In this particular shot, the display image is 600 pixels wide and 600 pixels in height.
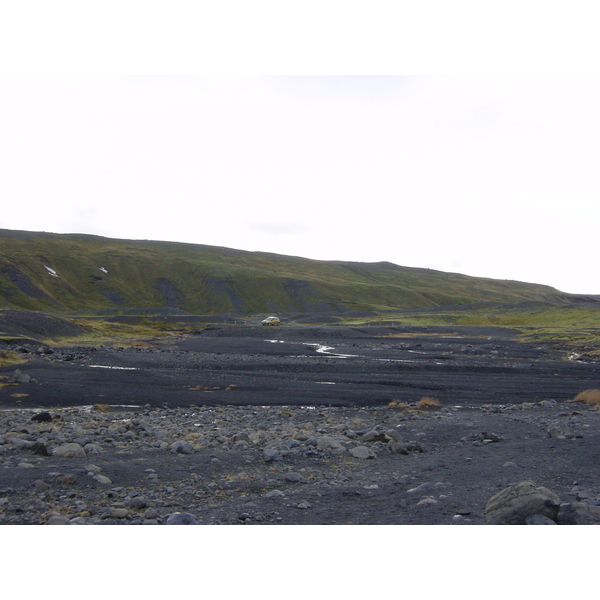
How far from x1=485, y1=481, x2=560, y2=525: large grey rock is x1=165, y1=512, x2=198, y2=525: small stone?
4182 mm

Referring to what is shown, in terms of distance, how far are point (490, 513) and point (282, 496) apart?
350 cm

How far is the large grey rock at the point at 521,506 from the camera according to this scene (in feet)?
23.0

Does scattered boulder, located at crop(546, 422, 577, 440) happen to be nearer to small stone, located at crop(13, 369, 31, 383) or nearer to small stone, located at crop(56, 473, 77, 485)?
small stone, located at crop(56, 473, 77, 485)

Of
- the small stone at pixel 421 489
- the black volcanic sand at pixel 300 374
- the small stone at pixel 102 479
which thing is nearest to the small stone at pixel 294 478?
the small stone at pixel 421 489

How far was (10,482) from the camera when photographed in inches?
366

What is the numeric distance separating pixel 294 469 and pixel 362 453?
197cm

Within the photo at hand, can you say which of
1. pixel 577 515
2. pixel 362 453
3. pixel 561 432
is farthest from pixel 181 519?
pixel 561 432

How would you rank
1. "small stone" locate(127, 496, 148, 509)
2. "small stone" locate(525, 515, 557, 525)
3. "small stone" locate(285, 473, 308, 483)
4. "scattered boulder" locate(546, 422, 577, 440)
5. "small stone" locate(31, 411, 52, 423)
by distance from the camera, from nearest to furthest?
"small stone" locate(525, 515, 557, 525) → "small stone" locate(127, 496, 148, 509) → "small stone" locate(285, 473, 308, 483) → "scattered boulder" locate(546, 422, 577, 440) → "small stone" locate(31, 411, 52, 423)

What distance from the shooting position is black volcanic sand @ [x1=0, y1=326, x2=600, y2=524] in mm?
8578

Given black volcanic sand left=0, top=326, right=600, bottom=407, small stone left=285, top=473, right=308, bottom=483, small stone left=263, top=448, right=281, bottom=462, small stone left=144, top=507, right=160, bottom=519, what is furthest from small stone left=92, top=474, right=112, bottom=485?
black volcanic sand left=0, top=326, right=600, bottom=407

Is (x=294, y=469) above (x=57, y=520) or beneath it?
beneath

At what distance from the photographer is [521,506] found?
7.11 m

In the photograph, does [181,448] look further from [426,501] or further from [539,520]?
[539,520]

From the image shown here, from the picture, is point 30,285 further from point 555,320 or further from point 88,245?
point 555,320
